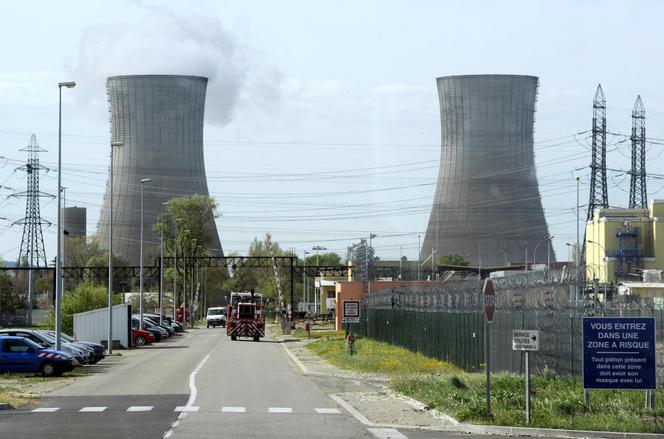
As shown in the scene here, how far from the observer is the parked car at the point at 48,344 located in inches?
1460

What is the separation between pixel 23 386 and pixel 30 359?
4153 millimetres

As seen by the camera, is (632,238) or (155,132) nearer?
(632,238)

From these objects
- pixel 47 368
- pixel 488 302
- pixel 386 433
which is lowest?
pixel 47 368

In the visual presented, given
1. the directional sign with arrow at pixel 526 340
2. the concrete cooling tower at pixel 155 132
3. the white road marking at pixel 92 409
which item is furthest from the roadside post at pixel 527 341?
the concrete cooling tower at pixel 155 132

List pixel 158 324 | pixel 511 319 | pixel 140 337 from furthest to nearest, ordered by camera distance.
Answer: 1. pixel 158 324
2. pixel 140 337
3. pixel 511 319

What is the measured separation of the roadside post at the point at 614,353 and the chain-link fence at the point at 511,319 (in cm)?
218

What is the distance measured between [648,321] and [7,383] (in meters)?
18.3

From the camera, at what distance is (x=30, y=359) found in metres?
32.9

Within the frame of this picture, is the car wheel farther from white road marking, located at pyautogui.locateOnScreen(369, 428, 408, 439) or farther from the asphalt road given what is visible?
white road marking, located at pyautogui.locateOnScreen(369, 428, 408, 439)

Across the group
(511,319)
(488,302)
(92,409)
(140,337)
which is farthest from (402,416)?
(140,337)

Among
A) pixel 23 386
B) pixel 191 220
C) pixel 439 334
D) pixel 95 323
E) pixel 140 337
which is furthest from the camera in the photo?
pixel 191 220

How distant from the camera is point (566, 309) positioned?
2319 cm

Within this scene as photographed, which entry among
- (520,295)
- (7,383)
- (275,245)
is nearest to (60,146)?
(7,383)

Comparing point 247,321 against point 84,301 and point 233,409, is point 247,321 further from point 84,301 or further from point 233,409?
point 233,409
